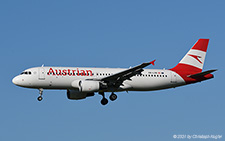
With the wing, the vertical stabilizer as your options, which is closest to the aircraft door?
the wing

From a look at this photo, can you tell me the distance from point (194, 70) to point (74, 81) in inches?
659

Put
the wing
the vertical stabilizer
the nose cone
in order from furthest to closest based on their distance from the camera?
the vertical stabilizer, the nose cone, the wing

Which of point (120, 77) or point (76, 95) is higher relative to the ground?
point (120, 77)

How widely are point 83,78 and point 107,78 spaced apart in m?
2.86

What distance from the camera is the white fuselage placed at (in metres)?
51.4

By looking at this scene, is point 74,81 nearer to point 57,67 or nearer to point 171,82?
point 57,67

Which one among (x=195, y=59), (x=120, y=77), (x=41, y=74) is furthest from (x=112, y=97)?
(x=195, y=59)

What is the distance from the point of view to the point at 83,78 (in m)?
52.5

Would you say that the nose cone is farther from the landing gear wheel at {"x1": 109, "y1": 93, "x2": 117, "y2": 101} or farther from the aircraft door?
the landing gear wheel at {"x1": 109, "y1": 93, "x2": 117, "y2": 101}

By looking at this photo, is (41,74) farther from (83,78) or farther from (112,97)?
(112,97)

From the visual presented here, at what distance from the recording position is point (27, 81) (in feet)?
169

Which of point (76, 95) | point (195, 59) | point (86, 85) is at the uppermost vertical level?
point (195, 59)

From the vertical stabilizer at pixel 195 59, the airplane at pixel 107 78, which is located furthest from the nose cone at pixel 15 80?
the vertical stabilizer at pixel 195 59

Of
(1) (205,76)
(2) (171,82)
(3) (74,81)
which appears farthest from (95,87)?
(1) (205,76)
